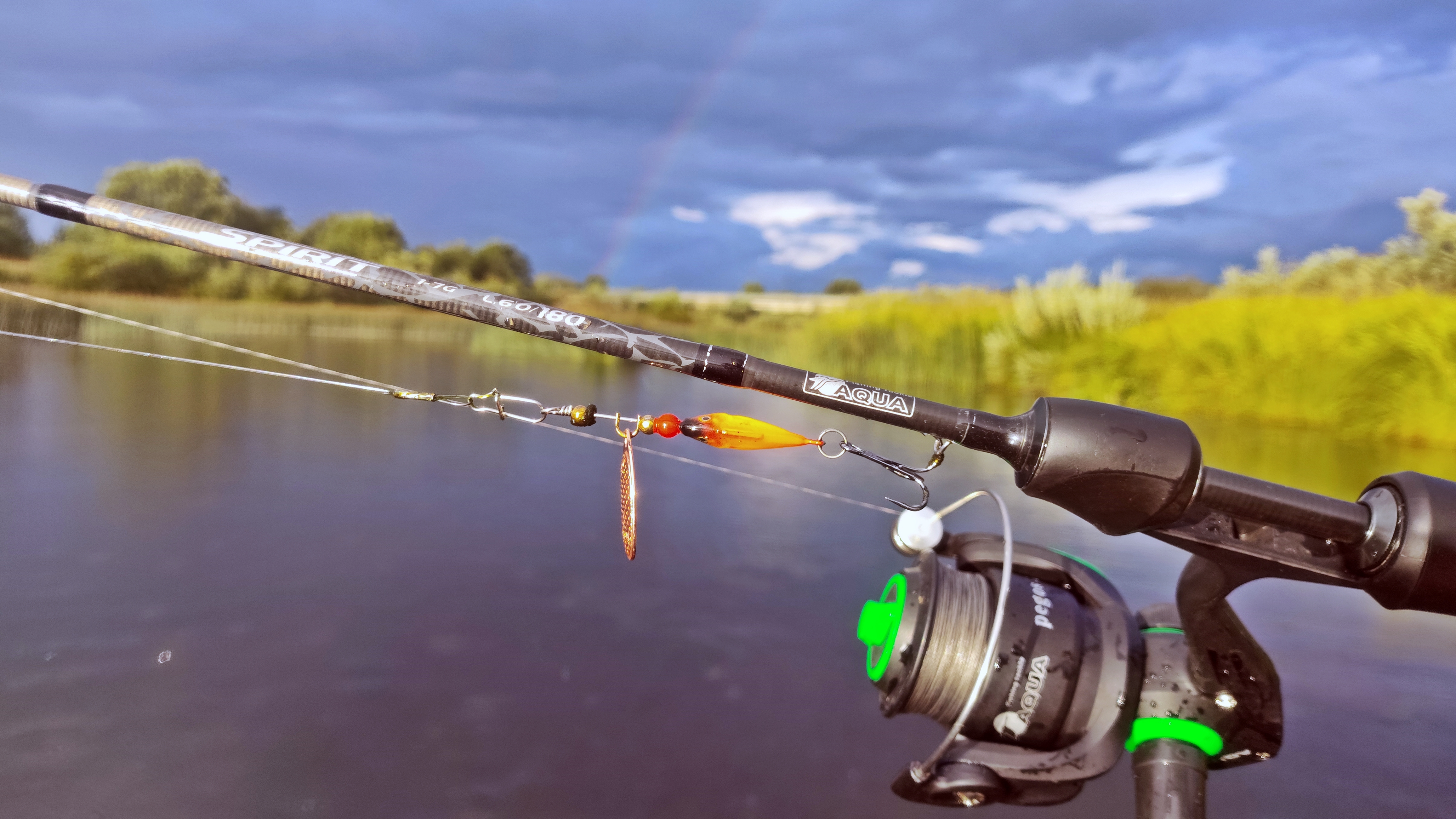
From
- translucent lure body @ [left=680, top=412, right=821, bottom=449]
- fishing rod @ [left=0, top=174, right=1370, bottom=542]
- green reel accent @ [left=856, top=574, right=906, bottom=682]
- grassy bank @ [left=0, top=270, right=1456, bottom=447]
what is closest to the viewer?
fishing rod @ [left=0, top=174, right=1370, bottom=542]

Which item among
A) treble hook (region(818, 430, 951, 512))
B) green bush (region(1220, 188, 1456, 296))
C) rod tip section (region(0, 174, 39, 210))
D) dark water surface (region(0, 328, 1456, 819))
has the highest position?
green bush (region(1220, 188, 1456, 296))

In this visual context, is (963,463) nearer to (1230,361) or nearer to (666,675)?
(1230,361)

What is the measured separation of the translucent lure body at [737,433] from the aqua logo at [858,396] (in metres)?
0.09

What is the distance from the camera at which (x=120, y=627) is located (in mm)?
2279

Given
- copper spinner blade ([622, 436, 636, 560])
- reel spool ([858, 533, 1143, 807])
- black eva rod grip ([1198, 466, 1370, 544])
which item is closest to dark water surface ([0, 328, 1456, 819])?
reel spool ([858, 533, 1143, 807])

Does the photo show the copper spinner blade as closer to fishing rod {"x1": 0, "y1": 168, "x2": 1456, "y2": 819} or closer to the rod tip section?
fishing rod {"x1": 0, "y1": 168, "x2": 1456, "y2": 819}

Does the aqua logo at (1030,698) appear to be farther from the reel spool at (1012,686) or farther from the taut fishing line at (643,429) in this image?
the taut fishing line at (643,429)

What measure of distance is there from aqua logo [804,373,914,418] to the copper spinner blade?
0.34 metres

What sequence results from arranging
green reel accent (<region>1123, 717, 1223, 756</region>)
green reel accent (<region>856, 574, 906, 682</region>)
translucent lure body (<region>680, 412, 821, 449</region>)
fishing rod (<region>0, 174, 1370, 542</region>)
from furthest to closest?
green reel accent (<region>856, 574, 906, 682</region>), green reel accent (<region>1123, 717, 1223, 756</region>), translucent lure body (<region>680, 412, 821, 449</region>), fishing rod (<region>0, 174, 1370, 542</region>)

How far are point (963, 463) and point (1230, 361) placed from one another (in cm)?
265

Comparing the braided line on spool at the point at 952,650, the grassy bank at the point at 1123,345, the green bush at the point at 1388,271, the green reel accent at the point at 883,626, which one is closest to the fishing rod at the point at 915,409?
the braided line on spool at the point at 952,650

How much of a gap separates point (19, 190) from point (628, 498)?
1101 millimetres

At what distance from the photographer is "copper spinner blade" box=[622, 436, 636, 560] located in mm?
1337

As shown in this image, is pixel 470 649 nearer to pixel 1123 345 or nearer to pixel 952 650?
pixel 952 650
